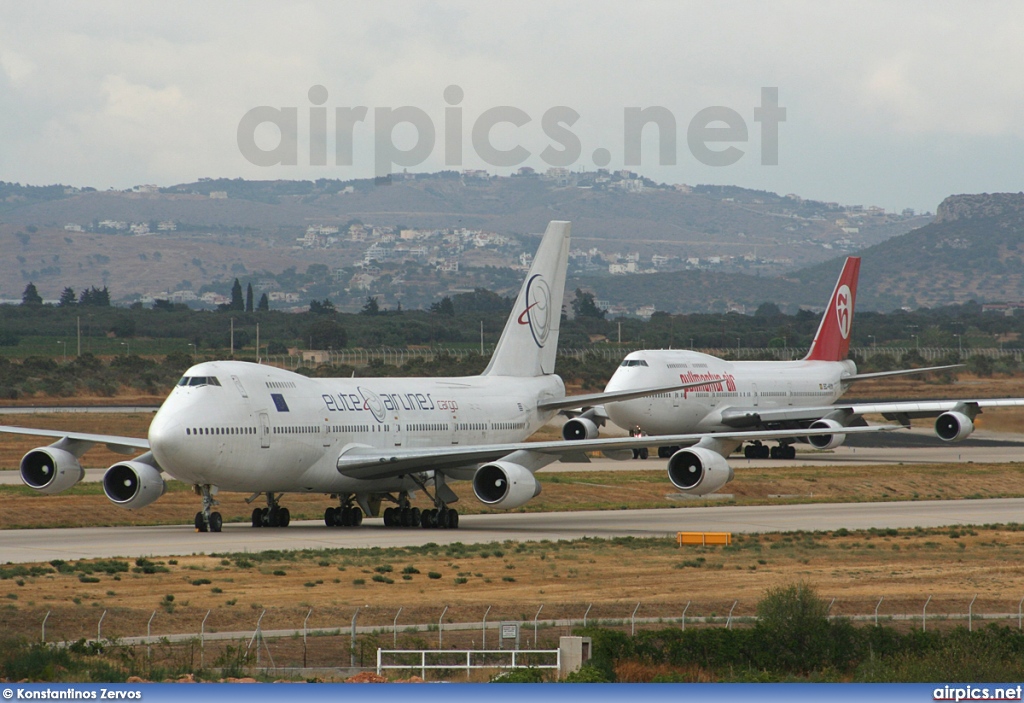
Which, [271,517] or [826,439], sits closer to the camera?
[271,517]

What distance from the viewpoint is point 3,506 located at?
4372 cm

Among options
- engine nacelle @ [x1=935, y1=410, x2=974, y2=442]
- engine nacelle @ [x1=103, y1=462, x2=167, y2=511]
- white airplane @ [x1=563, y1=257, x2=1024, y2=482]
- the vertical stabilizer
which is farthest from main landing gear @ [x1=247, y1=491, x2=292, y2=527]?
→ engine nacelle @ [x1=935, y1=410, x2=974, y2=442]

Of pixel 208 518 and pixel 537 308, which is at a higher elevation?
pixel 537 308

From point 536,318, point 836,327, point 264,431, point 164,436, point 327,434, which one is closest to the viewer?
point 164,436

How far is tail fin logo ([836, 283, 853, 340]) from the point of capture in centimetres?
8431

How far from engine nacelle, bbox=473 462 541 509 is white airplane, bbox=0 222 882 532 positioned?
4cm

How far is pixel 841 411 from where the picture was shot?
7688cm

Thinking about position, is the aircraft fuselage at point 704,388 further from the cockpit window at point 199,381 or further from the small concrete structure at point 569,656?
the small concrete structure at point 569,656

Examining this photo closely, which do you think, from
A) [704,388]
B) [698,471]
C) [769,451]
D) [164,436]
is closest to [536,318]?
[698,471]

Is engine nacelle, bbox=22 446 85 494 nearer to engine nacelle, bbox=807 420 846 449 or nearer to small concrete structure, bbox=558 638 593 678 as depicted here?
small concrete structure, bbox=558 638 593 678

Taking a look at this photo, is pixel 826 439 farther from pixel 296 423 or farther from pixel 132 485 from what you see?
pixel 132 485

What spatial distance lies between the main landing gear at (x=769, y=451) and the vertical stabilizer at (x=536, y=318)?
2803cm

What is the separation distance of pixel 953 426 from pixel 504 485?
38399 millimetres

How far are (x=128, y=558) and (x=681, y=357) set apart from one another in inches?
1830
